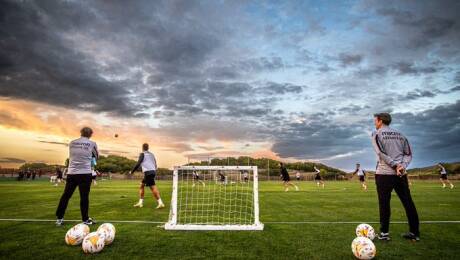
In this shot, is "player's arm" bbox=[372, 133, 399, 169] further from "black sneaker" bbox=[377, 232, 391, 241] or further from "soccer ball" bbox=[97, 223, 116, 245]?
"soccer ball" bbox=[97, 223, 116, 245]

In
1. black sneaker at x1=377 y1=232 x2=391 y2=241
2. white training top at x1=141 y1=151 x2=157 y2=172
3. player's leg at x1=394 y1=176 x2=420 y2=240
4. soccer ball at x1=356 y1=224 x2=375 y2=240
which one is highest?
white training top at x1=141 y1=151 x2=157 y2=172

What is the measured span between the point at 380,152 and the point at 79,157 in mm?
6912

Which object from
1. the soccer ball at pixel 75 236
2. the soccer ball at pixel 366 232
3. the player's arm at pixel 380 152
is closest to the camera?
the soccer ball at pixel 75 236

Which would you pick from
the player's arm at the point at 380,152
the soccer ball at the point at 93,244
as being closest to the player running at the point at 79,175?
the soccer ball at the point at 93,244

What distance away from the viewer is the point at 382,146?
258 inches

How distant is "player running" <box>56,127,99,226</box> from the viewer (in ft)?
26.3

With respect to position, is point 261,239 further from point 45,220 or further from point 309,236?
point 45,220

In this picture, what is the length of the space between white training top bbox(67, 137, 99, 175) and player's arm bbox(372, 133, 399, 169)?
263 inches

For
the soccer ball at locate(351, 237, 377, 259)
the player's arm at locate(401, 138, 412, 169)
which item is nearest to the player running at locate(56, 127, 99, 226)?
the soccer ball at locate(351, 237, 377, 259)

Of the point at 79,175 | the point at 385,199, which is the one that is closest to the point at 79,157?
the point at 79,175

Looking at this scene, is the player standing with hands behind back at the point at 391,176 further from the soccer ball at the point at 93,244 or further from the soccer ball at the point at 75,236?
the soccer ball at the point at 75,236

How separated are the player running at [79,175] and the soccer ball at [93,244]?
8.53 ft

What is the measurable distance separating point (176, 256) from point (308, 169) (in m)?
104

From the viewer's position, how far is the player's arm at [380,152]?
6.35 metres
